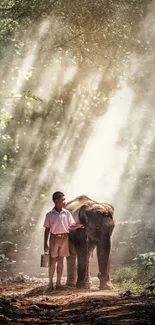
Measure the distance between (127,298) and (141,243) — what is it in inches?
683

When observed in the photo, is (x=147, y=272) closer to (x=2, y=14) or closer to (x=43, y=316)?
(x=43, y=316)

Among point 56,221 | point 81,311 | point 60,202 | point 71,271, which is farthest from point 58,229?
point 81,311

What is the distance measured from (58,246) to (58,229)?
0.41 meters

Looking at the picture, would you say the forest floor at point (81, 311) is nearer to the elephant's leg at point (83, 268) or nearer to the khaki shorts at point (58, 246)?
the khaki shorts at point (58, 246)

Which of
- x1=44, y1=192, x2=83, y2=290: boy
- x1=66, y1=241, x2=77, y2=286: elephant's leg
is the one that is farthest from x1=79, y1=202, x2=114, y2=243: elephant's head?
x1=44, y1=192, x2=83, y2=290: boy

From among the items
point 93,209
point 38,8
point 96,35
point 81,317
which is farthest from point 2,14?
point 81,317

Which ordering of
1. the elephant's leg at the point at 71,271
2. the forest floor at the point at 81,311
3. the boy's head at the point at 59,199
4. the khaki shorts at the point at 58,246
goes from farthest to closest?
1. the elephant's leg at the point at 71,271
2. the khaki shorts at the point at 58,246
3. the boy's head at the point at 59,199
4. the forest floor at the point at 81,311

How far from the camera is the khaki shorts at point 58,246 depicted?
9977 mm

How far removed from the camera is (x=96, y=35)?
1489 cm

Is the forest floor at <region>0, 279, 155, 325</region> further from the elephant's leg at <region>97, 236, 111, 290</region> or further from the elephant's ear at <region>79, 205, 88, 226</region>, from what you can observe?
the elephant's ear at <region>79, 205, 88, 226</region>

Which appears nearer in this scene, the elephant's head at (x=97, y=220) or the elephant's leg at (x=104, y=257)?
the elephant's leg at (x=104, y=257)

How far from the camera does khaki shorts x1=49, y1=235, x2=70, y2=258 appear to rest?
32.7ft

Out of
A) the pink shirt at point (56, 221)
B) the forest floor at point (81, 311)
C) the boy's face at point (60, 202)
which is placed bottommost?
the forest floor at point (81, 311)

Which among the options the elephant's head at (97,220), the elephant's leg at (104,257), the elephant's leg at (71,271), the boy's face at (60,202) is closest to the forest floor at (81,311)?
the boy's face at (60,202)
